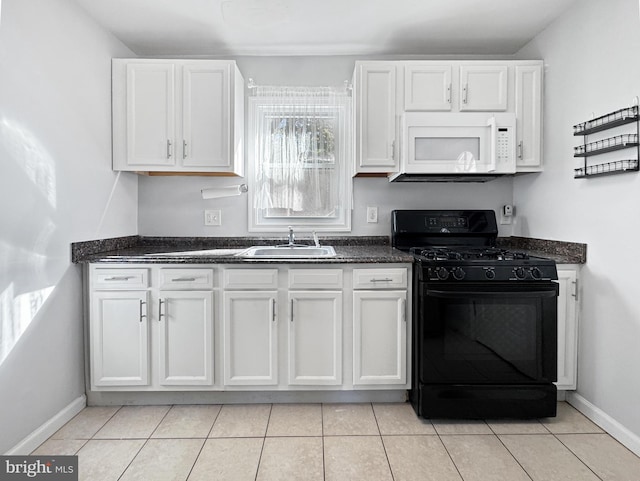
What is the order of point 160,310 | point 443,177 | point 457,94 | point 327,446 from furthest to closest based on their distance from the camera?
point 443,177 → point 457,94 → point 160,310 → point 327,446

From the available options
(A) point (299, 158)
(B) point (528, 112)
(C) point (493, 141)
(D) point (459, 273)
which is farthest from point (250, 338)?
(B) point (528, 112)

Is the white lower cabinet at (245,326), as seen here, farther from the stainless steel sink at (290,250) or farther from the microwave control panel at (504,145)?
the microwave control panel at (504,145)

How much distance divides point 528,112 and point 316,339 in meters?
2.01

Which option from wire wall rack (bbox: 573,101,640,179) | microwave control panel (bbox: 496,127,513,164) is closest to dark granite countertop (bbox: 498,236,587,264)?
wire wall rack (bbox: 573,101,640,179)

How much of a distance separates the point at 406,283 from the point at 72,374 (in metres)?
1.97

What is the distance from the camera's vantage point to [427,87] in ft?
8.51

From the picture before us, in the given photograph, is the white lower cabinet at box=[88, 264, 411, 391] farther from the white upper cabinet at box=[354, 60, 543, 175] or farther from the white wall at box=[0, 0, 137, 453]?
the white upper cabinet at box=[354, 60, 543, 175]

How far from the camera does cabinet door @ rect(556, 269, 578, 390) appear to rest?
2.26m

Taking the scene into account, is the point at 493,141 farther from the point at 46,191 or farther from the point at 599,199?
the point at 46,191

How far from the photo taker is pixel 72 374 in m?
2.23

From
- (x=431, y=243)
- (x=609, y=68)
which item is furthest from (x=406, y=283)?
(x=609, y=68)

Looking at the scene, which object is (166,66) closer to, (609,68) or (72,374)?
(72,374)

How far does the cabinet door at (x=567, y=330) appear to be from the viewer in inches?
89.0

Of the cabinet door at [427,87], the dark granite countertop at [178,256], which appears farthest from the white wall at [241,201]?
the cabinet door at [427,87]
